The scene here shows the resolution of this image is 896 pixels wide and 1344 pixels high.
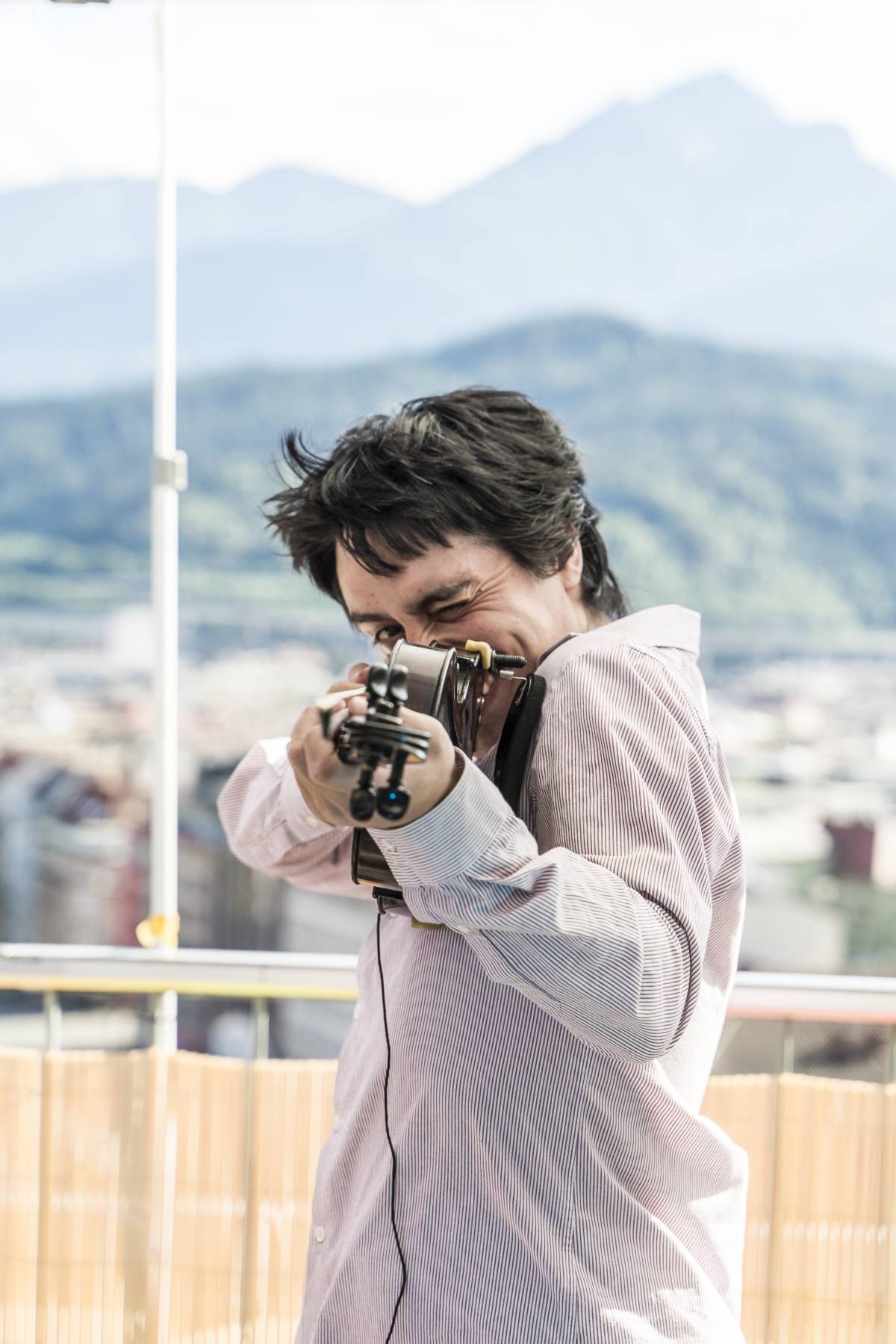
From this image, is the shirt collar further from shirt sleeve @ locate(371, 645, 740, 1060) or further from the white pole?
the white pole

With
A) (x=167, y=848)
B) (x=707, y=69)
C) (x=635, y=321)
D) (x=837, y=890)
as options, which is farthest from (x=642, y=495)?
(x=167, y=848)

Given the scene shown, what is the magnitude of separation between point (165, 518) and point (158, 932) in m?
0.73

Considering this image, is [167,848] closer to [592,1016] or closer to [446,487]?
[446,487]

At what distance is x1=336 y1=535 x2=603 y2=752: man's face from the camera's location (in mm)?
988

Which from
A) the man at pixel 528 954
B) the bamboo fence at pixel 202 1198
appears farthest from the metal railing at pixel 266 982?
the man at pixel 528 954

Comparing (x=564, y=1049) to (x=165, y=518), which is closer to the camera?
(x=564, y=1049)

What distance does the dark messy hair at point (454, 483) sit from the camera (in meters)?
0.99

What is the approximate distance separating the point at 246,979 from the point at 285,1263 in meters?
0.45

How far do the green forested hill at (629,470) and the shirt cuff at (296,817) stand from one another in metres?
20.2

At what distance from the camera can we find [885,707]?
82.8 ft

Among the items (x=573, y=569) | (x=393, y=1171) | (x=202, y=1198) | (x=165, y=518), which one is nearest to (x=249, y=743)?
(x=165, y=518)

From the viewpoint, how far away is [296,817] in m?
1.23

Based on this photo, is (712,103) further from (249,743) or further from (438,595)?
(438,595)

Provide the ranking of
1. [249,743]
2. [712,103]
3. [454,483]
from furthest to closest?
[712,103]
[249,743]
[454,483]
